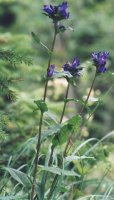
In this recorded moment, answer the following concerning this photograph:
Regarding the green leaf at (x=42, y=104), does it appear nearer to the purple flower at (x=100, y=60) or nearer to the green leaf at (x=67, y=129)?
the green leaf at (x=67, y=129)

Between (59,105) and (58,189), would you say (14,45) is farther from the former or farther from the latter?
(58,189)

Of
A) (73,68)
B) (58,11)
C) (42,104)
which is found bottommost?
(42,104)

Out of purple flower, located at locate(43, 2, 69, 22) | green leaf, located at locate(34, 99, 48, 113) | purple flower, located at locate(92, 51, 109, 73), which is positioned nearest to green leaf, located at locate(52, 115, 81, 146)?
green leaf, located at locate(34, 99, 48, 113)

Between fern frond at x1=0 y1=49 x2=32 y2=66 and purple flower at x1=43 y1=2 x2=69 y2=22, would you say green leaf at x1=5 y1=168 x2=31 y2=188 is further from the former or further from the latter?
purple flower at x1=43 y1=2 x2=69 y2=22

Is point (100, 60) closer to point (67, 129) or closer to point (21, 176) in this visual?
point (67, 129)

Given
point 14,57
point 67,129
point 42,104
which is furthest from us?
point 14,57

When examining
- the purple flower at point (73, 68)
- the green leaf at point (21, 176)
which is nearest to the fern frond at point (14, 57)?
the purple flower at point (73, 68)

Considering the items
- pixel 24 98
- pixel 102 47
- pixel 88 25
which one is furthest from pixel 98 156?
pixel 88 25

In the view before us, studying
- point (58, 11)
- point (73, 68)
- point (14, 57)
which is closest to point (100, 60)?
point (73, 68)

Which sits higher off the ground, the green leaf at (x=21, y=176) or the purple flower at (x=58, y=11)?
the purple flower at (x=58, y=11)
